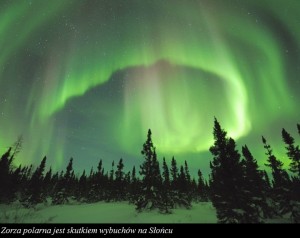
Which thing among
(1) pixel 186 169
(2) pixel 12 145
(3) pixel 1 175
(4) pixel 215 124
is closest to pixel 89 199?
(3) pixel 1 175

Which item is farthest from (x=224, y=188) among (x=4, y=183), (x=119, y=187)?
(x=4, y=183)

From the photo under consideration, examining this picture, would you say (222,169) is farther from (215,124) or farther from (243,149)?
(243,149)

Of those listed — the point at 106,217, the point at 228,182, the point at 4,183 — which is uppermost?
the point at 4,183

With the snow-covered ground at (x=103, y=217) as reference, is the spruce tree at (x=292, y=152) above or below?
above

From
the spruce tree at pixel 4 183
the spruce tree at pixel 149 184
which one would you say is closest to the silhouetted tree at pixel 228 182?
the spruce tree at pixel 149 184

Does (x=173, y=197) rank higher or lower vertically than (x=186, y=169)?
lower

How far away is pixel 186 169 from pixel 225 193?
60.3 m

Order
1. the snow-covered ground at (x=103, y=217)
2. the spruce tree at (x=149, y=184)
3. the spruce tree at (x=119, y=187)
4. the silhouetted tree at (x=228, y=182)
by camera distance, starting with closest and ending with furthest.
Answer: the silhouetted tree at (x=228, y=182) < the snow-covered ground at (x=103, y=217) < the spruce tree at (x=149, y=184) < the spruce tree at (x=119, y=187)

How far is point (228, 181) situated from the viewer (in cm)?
2139

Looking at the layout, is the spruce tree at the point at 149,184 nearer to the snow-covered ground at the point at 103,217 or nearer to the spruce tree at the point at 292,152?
the snow-covered ground at the point at 103,217

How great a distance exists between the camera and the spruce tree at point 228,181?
66.8 ft

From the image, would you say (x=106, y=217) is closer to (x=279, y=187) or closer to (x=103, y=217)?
(x=103, y=217)

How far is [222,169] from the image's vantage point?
2217 centimetres

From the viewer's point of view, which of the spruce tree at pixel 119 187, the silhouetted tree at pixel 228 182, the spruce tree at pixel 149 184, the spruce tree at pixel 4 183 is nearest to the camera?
the silhouetted tree at pixel 228 182
